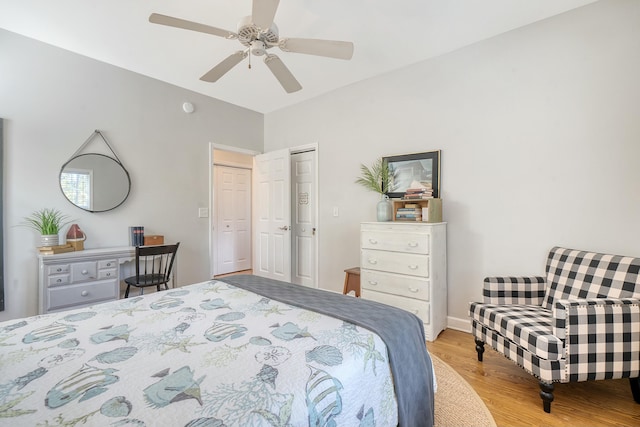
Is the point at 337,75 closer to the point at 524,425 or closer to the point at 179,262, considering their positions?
the point at 179,262

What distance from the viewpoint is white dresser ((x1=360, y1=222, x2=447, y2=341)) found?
2.70 m

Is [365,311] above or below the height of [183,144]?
below

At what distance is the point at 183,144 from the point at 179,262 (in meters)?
1.51

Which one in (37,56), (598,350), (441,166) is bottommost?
(598,350)

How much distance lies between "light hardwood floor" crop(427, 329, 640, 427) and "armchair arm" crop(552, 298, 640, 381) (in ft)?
0.74

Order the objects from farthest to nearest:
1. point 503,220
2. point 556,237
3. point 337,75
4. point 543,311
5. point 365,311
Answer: point 337,75
point 503,220
point 556,237
point 543,311
point 365,311

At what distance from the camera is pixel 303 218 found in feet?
14.6

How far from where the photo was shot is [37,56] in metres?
2.80

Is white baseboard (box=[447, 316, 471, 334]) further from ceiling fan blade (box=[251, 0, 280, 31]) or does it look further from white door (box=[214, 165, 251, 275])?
white door (box=[214, 165, 251, 275])

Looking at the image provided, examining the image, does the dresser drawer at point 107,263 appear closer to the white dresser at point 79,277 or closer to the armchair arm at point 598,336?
the white dresser at point 79,277

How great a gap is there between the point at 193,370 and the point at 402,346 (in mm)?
849

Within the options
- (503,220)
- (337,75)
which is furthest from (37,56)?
(503,220)

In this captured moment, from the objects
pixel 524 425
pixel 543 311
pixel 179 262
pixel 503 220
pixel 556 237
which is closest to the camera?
pixel 524 425

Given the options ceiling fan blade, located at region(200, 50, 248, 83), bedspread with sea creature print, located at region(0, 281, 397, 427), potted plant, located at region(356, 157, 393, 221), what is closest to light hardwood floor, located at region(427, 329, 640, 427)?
bedspread with sea creature print, located at region(0, 281, 397, 427)
